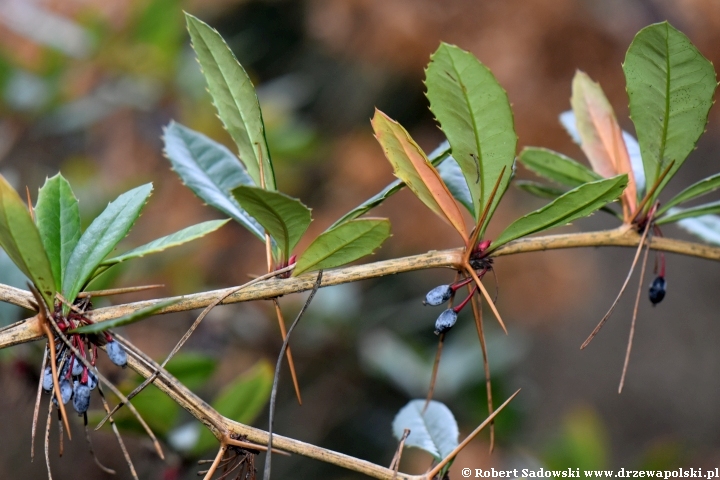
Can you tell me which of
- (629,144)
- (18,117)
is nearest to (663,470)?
(629,144)

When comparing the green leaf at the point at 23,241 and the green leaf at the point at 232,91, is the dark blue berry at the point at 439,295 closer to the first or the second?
the green leaf at the point at 232,91

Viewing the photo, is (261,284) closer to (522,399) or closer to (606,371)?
(522,399)

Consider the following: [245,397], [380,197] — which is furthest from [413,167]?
[245,397]

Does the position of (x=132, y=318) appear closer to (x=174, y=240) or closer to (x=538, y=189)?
(x=174, y=240)

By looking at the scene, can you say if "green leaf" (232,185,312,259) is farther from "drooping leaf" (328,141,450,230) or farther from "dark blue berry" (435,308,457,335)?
"dark blue berry" (435,308,457,335)

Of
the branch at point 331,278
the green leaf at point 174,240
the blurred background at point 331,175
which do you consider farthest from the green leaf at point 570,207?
the blurred background at point 331,175

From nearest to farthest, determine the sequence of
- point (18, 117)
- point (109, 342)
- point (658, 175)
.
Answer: point (109, 342) → point (658, 175) → point (18, 117)

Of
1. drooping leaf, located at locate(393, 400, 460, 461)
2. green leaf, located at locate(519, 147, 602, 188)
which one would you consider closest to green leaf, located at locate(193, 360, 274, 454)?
drooping leaf, located at locate(393, 400, 460, 461)
